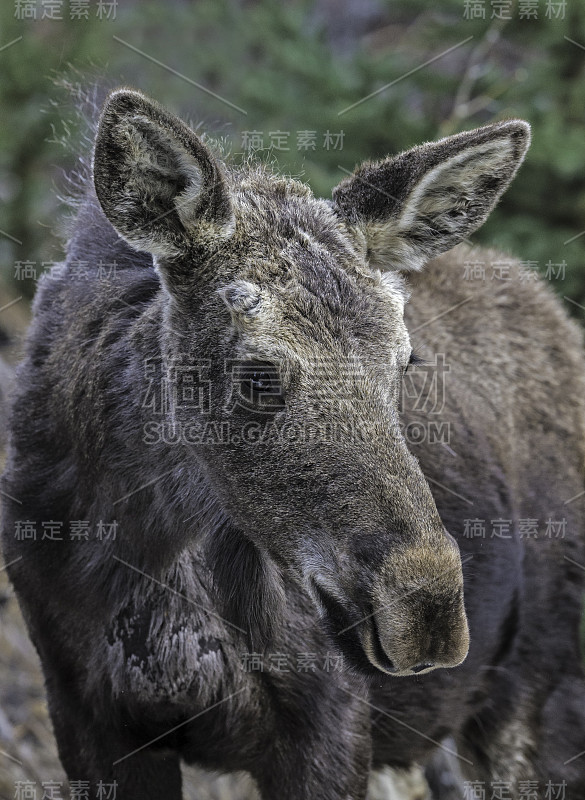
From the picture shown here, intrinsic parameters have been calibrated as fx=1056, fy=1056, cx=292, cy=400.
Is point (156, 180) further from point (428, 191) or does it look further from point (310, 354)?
point (428, 191)

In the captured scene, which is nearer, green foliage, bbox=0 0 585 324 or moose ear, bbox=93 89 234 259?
moose ear, bbox=93 89 234 259

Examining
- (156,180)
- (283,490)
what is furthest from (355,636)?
(156,180)

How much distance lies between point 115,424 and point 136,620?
85cm

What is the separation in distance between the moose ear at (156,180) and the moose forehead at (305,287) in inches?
6.1

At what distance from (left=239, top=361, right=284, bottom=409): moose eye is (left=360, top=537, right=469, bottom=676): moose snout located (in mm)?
680

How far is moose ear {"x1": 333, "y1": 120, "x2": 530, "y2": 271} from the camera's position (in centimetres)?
404

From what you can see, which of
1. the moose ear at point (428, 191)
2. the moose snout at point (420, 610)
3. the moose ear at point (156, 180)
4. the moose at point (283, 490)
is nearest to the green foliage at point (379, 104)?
the moose at point (283, 490)

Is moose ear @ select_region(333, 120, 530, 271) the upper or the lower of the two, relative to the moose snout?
upper

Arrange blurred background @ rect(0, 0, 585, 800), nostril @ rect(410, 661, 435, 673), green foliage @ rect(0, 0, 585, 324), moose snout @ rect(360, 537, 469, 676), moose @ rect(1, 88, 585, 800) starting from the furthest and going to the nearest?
green foliage @ rect(0, 0, 585, 324) → blurred background @ rect(0, 0, 585, 800) → moose @ rect(1, 88, 585, 800) → nostril @ rect(410, 661, 435, 673) → moose snout @ rect(360, 537, 469, 676)

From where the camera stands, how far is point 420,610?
10.7 ft

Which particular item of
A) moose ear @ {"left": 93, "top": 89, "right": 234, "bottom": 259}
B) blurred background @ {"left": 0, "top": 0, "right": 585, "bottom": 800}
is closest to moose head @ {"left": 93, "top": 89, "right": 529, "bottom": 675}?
moose ear @ {"left": 93, "top": 89, "right": 234, "bottom": 259}

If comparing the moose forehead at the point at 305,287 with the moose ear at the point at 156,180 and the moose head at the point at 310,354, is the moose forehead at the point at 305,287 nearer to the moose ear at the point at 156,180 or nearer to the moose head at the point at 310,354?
the moose head at the point at 310,354

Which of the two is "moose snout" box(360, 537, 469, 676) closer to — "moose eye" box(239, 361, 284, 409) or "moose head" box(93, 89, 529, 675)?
"moose head" box(93, 89, 529, 675)

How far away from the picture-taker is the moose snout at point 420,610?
3271mm
